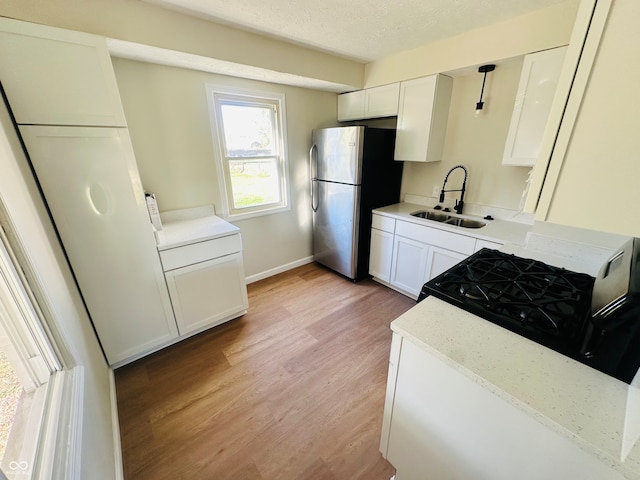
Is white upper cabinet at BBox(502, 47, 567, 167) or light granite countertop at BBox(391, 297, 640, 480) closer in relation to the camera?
light granite countertop at BBox(391, 297, 640, 480)

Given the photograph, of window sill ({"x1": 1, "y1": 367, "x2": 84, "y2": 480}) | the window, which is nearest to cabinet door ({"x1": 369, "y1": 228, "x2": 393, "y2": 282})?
the window

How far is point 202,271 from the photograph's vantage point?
210 centimetres

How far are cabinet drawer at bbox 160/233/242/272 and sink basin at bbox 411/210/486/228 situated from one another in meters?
1.80

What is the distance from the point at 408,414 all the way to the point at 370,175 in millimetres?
2202

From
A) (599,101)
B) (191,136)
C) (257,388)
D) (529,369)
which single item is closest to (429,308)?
(529,369)

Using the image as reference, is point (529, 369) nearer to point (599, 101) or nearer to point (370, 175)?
point (599, 101)

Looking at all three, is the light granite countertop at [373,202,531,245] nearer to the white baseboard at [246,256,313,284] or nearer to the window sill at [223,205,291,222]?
the window sill at [223,205,291,222]

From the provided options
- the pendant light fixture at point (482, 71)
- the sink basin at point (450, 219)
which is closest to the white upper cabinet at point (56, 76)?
the sink basin at point (450, 219)

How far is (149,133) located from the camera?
84.7 inches

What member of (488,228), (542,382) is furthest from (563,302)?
(488,228)

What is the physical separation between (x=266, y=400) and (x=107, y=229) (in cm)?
151

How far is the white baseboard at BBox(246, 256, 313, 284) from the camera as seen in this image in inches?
123

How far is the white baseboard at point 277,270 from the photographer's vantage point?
10.2 ft

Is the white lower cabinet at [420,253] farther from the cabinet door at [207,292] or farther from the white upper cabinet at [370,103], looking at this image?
the cabinet door at [207,292]
